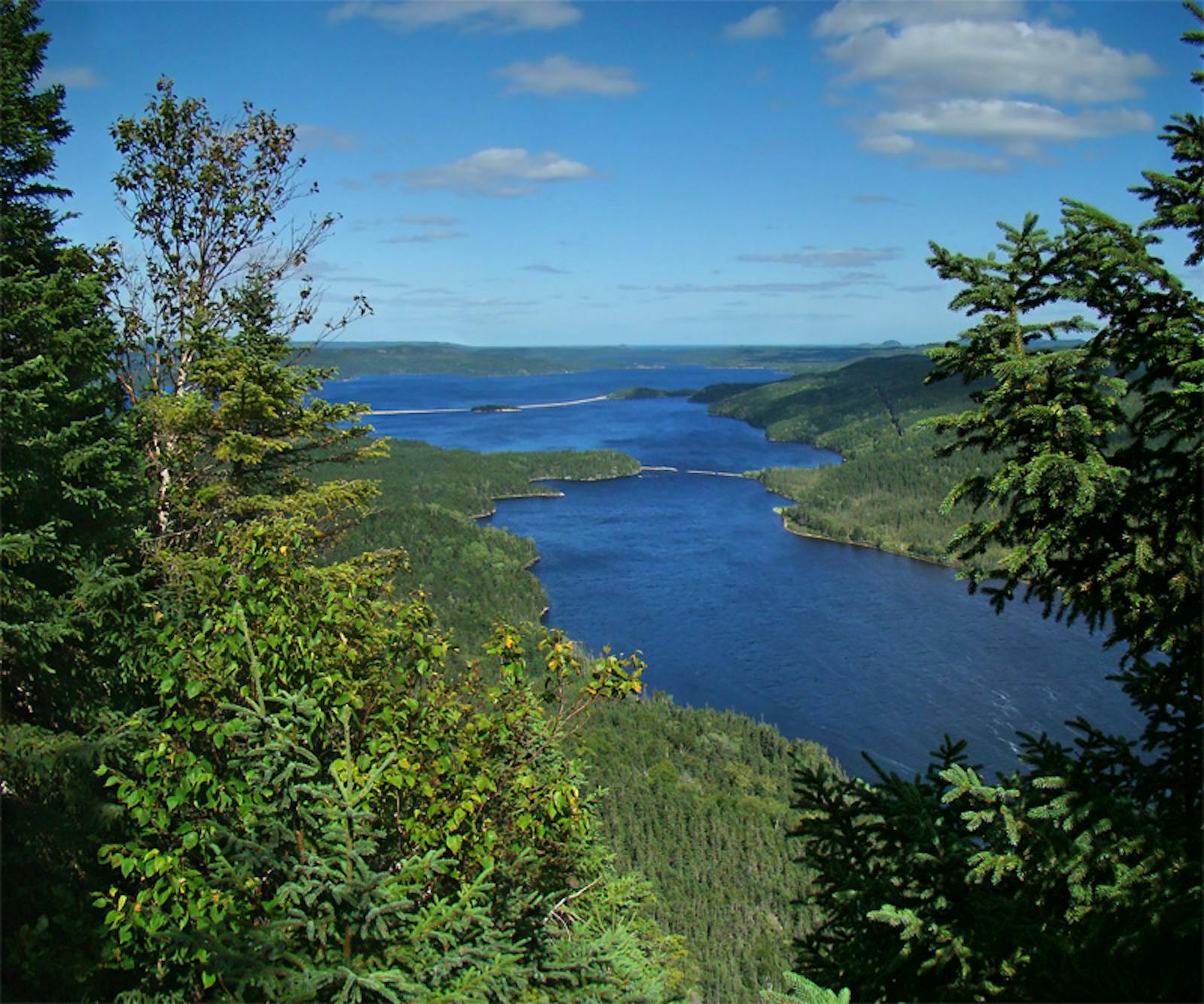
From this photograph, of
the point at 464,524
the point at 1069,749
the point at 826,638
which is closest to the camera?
the point at 1069,749

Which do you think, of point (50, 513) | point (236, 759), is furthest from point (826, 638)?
point (236, 759)

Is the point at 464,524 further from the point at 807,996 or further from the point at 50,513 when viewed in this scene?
the point at 807,996

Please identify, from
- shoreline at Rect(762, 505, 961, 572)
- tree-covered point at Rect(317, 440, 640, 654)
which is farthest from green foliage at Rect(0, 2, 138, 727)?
shoreline at Rect(762, 505, 961, 572)

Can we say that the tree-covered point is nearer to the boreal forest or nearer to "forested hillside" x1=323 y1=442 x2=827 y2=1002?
"forested hillside" x1=323 y1=442 x2=827 y2=1002

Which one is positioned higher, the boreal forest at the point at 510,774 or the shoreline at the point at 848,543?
the boreal forest at the point at 510,774

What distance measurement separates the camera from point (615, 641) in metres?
85.0

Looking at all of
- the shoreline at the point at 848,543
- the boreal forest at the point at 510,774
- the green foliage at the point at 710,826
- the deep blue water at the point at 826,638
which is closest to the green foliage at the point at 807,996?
the boreal forest at the point at 510,774

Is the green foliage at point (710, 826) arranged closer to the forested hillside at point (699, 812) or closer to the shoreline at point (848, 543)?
the forested hillside at point (699, 812)

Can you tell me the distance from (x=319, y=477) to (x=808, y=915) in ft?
323

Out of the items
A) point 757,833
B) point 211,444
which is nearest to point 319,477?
point 757,833

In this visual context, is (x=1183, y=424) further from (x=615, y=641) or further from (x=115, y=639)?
(x=615, y=641)

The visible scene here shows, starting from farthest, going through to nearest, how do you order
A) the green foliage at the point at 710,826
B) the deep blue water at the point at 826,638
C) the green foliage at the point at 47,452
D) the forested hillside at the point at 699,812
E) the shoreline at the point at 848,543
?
the shoreline at the point at 848,543 < the deep blue water at the point at 826,638 < the green foliage at the point at 710,826 < the forested hillside at the point at 699,812 < the green foliage at the point at 47,452

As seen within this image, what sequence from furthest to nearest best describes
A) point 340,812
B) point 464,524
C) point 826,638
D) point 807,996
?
point 464,524
point 826,638
point 340,812
point 807,996

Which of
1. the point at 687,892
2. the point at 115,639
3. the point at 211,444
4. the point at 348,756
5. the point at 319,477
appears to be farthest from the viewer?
the point at 319,477
